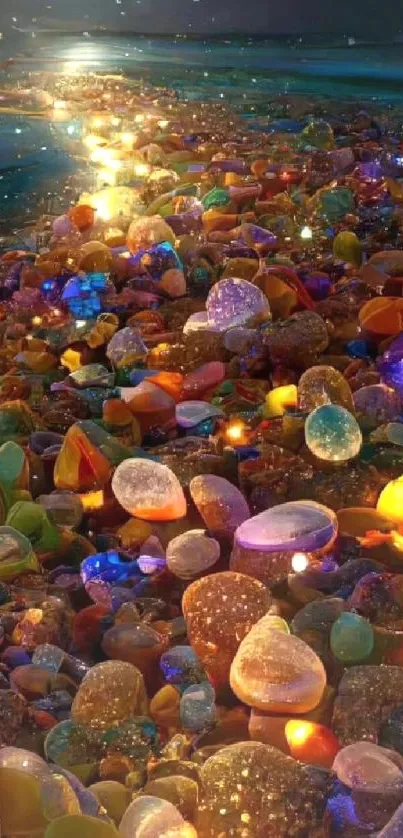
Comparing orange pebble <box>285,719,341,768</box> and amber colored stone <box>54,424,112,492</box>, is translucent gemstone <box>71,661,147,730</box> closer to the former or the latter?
orange pebble <box>285,719,341,768</box>

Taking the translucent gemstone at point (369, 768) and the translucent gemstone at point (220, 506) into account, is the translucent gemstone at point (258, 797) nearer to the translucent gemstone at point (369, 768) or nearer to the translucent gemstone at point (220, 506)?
the translucent gemstone at point (369, 768)

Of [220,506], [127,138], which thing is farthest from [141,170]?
[220,506]

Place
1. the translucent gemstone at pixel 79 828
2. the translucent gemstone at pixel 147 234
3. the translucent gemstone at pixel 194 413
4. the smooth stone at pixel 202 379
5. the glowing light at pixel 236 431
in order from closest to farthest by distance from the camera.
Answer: the translucent gemstone at pixel 79 828, the glowing light at pixel 236 431, the translucent gemstone at pixel 194 413, the smooth stone at pixel 202 379, the translucent gemstone at pixel 147 234

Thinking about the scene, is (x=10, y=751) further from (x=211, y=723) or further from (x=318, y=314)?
(x=318, y=314)

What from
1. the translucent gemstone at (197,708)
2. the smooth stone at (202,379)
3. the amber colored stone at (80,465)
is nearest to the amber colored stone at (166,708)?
the translucent gemstone at (197,708)

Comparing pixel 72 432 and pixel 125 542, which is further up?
pixel 72 432

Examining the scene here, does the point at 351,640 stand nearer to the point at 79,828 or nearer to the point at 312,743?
the point at 312,743

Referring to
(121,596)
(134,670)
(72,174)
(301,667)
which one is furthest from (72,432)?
(72,174)
